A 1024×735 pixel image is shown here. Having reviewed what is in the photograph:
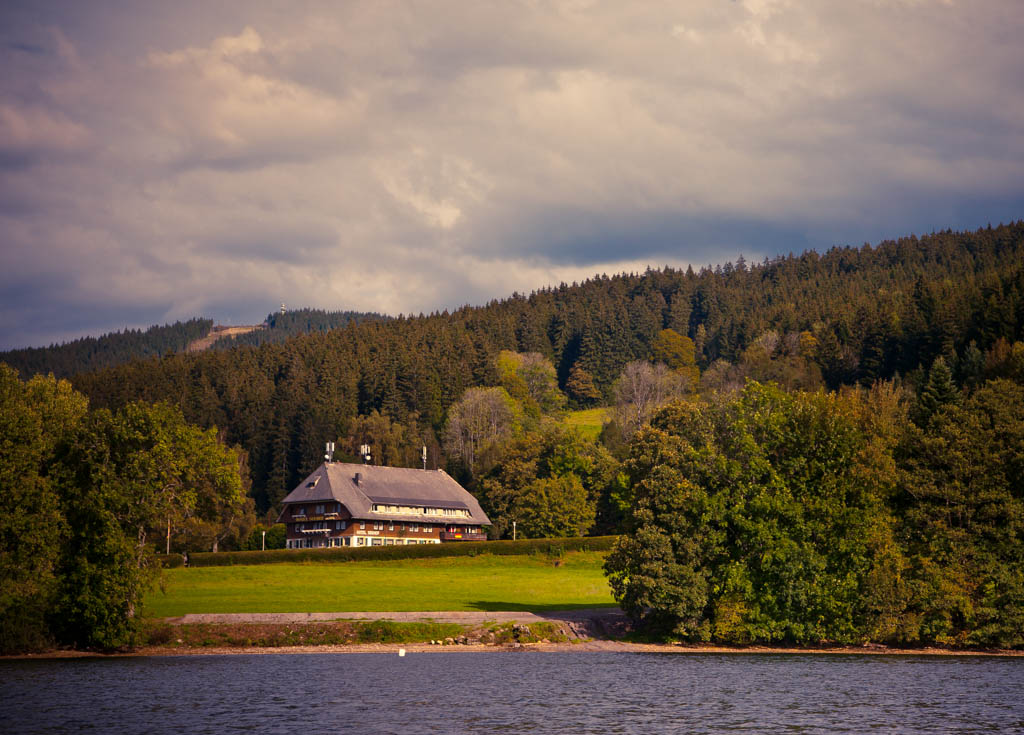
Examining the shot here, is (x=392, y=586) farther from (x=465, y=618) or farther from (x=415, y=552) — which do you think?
(x=415, y=552)

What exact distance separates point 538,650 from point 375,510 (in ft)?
252

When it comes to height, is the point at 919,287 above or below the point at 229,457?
above

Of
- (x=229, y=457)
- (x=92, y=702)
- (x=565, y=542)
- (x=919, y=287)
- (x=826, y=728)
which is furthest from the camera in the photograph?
(x=919, y=287)

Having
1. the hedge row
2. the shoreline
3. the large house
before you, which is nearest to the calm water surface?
the shoreline

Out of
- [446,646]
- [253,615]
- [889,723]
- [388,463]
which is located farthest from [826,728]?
[388,463]

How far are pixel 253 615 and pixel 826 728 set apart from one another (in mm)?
40370

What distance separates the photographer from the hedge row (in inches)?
4109

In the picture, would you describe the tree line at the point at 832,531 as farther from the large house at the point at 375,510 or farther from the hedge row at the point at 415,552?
the large house at the point at 375,510

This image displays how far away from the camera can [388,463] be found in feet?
565

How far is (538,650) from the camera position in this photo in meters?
61.3

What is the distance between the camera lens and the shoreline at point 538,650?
58.4m

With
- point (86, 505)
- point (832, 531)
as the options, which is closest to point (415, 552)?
point (86, 505)

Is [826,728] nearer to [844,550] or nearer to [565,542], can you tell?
[844,550]

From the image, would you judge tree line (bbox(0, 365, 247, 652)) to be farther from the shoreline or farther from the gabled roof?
the gabled roof
